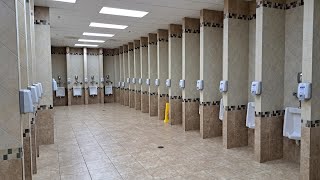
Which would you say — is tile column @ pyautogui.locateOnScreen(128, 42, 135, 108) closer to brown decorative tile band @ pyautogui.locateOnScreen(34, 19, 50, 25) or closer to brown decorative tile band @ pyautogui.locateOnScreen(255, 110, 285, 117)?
brown decorative tile band @ pyautogui.locateOnScreen(34, 19, 50, 25)

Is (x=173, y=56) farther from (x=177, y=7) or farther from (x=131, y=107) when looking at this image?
(x=131, y=107)

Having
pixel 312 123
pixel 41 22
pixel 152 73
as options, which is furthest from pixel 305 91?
pixel 152 73

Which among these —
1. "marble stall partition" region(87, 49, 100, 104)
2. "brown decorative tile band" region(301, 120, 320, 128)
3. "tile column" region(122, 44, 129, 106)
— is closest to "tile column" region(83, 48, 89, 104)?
"marble stall partition" region(87, 49, 100, 104)

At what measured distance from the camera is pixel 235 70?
540cm

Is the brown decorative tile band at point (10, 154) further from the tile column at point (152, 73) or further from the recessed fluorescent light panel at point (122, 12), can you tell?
the tile column at point (152, 73)

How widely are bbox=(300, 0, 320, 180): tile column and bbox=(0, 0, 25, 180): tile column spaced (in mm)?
3650

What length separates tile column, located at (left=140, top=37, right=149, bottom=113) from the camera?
10375mm

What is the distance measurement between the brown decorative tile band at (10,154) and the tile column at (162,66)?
6707 mm

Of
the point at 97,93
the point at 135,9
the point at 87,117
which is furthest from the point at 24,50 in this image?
the point at 97,93

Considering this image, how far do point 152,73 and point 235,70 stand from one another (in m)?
4.72

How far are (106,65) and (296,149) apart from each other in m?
12.5

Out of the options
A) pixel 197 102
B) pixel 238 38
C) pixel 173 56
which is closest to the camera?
pixel 238 38

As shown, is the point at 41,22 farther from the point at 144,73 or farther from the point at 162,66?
the point at 144,73

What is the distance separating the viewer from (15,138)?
7.36 feet
